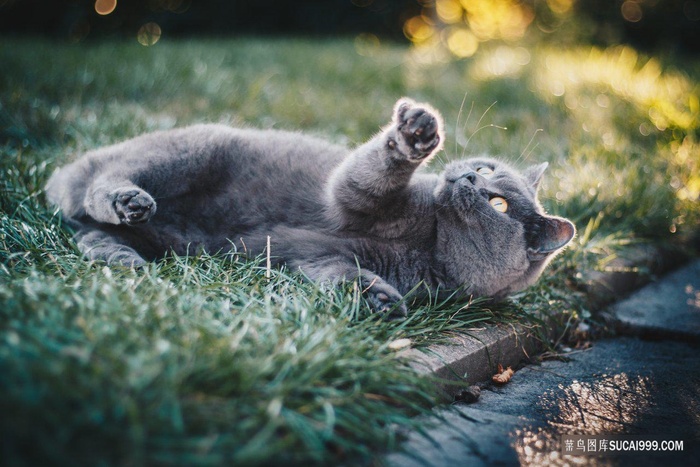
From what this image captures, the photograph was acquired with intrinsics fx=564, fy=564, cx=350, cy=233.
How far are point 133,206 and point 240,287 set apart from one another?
48 cm

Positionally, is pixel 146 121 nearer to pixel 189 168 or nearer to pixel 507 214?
pixel 189 168

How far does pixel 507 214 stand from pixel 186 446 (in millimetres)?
1432

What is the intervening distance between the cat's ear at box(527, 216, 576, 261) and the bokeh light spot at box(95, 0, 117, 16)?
883 centimetres

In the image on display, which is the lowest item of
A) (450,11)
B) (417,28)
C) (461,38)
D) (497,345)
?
(497,345)

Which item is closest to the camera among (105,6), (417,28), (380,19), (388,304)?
(388,304)

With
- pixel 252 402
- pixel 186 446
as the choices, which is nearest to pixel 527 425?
pixel 252 402

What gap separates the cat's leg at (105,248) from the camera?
78.7 inches

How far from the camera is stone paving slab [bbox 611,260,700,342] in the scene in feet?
8.24

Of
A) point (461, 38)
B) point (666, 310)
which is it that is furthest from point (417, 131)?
point (461, 38)

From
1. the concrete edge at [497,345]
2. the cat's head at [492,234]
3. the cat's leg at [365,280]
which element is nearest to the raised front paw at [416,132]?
the cat's head at [492,234]

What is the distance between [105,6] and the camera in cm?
890

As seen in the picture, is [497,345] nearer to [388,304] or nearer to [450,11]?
[388,304]

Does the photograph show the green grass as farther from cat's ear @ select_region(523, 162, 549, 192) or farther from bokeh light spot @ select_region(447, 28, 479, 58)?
bokeh light spot @ select_region(447, 28, 479, 58)

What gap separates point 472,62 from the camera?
6227 mm
